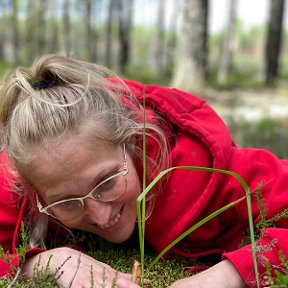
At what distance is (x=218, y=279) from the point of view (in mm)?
1697

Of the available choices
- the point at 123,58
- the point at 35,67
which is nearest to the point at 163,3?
the point at 123,58

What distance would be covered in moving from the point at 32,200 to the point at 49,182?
11.6 inches

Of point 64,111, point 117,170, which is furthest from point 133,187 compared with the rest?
point 64,111

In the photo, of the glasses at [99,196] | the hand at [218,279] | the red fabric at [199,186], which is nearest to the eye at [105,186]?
the glasses at [99,196]

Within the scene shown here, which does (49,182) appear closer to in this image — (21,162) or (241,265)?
(21,162)

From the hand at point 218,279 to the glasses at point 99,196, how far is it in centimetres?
41

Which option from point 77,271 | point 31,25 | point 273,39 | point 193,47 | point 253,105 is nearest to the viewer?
point 77,271

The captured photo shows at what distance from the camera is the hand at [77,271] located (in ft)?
5.71

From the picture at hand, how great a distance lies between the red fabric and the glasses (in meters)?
0.29

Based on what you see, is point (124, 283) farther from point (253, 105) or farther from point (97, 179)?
point (253, 105)

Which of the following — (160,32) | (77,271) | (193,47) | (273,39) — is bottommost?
(160,32)

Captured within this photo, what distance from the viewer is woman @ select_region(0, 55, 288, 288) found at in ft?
6.15

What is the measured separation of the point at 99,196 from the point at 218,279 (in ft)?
1.72

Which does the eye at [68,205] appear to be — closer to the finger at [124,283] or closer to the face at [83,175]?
the face at [83,175]
